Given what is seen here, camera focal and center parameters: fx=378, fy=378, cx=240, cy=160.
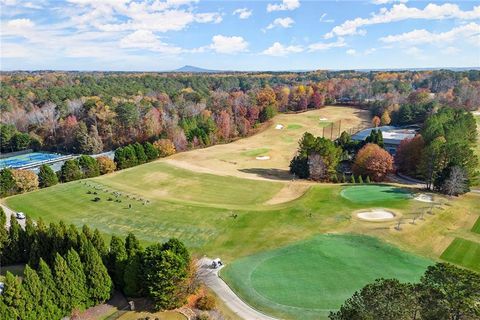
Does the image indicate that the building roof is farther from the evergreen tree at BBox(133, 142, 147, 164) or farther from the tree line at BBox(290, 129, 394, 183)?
the evergreen tree at BBox(133, 142, 147, 164)

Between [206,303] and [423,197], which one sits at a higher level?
[423,197]

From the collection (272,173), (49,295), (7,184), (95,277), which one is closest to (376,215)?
(272,173)

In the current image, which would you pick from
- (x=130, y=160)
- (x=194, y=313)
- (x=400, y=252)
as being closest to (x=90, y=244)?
(x=194, y=313)

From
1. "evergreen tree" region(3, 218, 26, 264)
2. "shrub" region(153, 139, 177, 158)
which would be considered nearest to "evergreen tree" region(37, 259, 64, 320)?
"evergreen tree" region(3, 218, 26, 264)

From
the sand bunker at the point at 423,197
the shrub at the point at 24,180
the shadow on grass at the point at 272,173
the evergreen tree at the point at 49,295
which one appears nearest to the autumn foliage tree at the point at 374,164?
the shadow on grass at the point at 272,173

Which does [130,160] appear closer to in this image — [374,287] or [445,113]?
[374,287]

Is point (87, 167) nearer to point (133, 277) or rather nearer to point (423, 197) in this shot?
point (133, 277)
